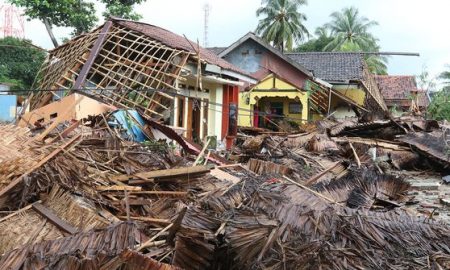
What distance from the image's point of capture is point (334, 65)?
30859 mm

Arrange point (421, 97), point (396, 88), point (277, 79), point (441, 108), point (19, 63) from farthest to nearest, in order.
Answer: point (396, 88) → point (19, 63) → point (421, 97) → point (277, 79) → point (441, 108)

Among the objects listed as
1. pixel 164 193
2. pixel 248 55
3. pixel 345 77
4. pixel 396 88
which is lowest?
pixel 164 193

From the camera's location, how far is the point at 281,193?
488cm

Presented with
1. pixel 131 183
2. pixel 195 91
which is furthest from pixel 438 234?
pixel 195 91

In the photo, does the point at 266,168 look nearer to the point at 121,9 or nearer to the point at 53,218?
the point at 53,218

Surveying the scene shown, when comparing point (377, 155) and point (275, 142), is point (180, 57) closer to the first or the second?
point (275, 142)

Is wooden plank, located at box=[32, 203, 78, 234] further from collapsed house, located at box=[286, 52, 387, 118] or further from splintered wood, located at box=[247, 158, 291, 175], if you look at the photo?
collapsed house, located at box=[286, 52, 387, 118]

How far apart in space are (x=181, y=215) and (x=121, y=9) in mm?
23800

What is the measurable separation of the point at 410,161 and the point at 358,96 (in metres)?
18.3

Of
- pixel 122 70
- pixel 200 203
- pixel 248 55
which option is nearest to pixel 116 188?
pixel 200 203

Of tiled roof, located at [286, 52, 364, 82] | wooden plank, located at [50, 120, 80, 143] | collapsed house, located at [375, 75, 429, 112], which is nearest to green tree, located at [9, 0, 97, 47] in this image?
tiled roof, located at [286, 52, 364, 82]

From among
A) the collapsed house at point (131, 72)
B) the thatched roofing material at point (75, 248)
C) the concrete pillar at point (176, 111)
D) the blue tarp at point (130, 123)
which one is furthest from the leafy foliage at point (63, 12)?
the thatched roofing material at point (75, 248)

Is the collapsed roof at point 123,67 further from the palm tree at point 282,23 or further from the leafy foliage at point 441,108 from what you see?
the palm tree at point 282,23

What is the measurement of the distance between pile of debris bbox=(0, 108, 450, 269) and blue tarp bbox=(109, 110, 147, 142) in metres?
1.35
